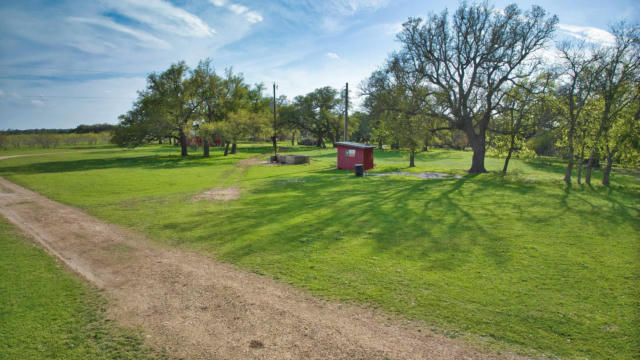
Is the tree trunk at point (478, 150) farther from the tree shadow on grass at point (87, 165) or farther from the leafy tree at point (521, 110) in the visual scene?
the tree shadow on grass at point (87, 165)

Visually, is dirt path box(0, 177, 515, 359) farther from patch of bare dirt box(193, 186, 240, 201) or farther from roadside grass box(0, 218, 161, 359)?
patch of bare dirt box(193, 186, 240, 201)

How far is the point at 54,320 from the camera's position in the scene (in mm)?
4816

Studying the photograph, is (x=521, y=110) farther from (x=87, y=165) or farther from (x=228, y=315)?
(x=87, y=165)

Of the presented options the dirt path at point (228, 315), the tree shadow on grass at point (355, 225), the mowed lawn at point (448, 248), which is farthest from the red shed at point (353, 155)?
the dirt path at point (228, 315)

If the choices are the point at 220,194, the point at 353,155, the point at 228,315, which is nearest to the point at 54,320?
the point at 228,315

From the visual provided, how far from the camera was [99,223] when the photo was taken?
10242 millimetres

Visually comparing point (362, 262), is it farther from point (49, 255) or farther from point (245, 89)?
point (245, 89)

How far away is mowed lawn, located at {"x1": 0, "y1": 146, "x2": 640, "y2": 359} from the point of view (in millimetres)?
4867

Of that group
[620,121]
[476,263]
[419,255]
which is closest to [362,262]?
[419,255]

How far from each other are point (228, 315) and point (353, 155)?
879 inches

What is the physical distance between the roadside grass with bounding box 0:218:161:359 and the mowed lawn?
105 inches

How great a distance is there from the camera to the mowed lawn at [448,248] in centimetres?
487

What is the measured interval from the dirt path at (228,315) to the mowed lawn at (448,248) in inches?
19.5

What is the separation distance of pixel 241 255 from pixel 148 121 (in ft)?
110
